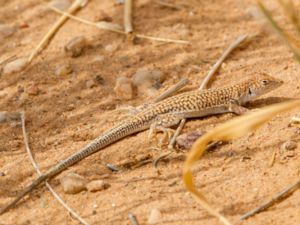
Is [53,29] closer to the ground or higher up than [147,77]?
higher up

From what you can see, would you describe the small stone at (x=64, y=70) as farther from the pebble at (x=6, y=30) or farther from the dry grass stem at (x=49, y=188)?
the pebble at (x=6, y=30)

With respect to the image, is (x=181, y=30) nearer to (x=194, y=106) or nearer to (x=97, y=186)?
(x=194, y=106)

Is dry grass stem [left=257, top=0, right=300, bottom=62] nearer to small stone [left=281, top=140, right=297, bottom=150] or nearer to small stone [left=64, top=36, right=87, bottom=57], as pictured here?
small stone [left=281, top=140, right=297, bottom=150]

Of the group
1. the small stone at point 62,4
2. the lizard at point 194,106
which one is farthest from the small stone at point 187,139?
the small stone at point 62,4

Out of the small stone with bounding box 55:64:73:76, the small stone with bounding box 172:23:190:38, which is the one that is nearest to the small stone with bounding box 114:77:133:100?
the small stone with bounding box 55:64:73:76

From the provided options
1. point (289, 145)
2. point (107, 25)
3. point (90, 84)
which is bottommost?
point (90, 84)

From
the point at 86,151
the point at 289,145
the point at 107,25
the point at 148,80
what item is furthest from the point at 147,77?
the point at 289,145
